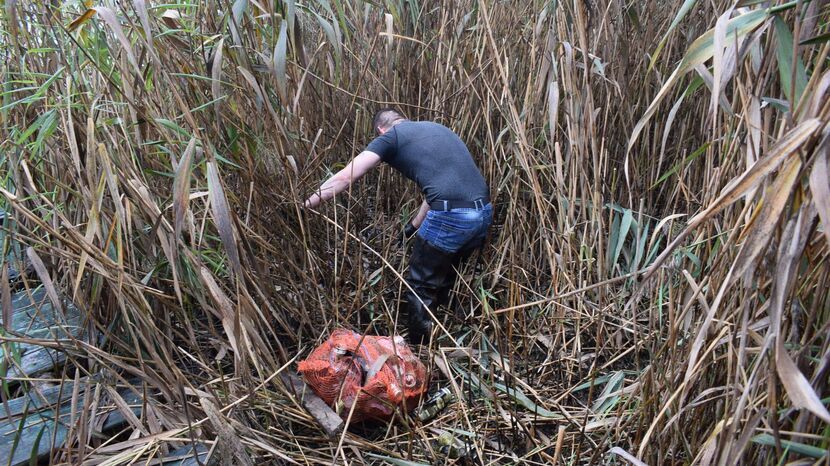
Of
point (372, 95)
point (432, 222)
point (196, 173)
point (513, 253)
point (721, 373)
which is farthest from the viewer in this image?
point (372, 95)

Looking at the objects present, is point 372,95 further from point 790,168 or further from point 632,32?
point 790,168

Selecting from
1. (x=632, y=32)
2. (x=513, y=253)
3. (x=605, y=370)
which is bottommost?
(x=605, y=370)

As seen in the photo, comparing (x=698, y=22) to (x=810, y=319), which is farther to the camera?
(x=698, y=22)

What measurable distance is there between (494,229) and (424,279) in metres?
0.44

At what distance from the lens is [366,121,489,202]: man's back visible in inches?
103

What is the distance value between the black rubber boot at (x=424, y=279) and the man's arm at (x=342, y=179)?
41cm

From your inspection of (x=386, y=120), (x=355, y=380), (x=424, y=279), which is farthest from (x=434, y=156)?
(x=355, y=380)

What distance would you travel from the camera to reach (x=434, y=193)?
105 inches

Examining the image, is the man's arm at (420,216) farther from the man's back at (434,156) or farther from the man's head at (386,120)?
the man's head at (386,120)

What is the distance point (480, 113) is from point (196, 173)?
123 centimetres

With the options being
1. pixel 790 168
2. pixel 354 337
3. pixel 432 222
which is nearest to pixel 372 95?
pixel 432 222

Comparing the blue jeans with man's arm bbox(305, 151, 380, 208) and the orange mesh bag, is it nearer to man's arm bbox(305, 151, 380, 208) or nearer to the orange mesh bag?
man's arm bbox(305, 151, 380, 208)

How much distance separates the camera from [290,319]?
233 cm

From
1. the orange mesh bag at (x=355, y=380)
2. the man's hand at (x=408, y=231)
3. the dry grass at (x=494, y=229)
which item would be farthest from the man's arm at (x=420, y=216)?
the orange mesh bag at (x=355, y=380)
